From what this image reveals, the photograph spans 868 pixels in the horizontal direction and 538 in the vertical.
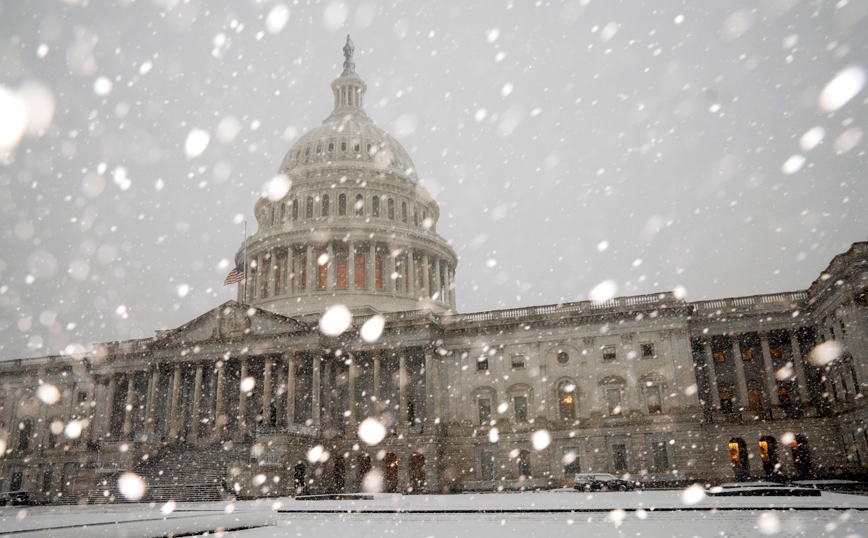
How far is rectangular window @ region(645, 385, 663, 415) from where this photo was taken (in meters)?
48.7

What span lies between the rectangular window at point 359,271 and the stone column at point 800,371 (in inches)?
1568

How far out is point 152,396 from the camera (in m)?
56.6

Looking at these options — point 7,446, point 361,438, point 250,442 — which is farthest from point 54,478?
point 361,438

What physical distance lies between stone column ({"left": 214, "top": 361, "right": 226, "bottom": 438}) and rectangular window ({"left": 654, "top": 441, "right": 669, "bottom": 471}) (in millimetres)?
32266

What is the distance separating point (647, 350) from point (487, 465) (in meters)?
14.5

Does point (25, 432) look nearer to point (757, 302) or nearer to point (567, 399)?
point (567, 399)

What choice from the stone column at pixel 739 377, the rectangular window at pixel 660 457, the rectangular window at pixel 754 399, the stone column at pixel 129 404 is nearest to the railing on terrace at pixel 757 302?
the stone column at pixel 739 377

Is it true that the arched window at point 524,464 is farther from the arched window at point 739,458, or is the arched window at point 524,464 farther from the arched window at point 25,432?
the arched window at point 25,432

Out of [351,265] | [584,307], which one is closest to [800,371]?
[584,307]

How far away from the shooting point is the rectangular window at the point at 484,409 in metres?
51.8

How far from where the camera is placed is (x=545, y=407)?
50.7 m

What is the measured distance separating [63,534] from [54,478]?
2004 inches

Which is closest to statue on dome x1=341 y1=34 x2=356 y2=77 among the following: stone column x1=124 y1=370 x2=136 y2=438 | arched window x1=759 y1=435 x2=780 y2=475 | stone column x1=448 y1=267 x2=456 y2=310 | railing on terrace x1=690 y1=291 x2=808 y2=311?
stone column x1=448 y1=267 x2=456 y2=310

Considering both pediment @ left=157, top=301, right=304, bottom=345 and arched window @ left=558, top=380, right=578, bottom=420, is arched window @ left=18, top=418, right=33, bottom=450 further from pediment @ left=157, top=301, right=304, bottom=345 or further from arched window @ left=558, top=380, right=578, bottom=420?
arched window @ left=558, top=380, right=578, bottom=420
